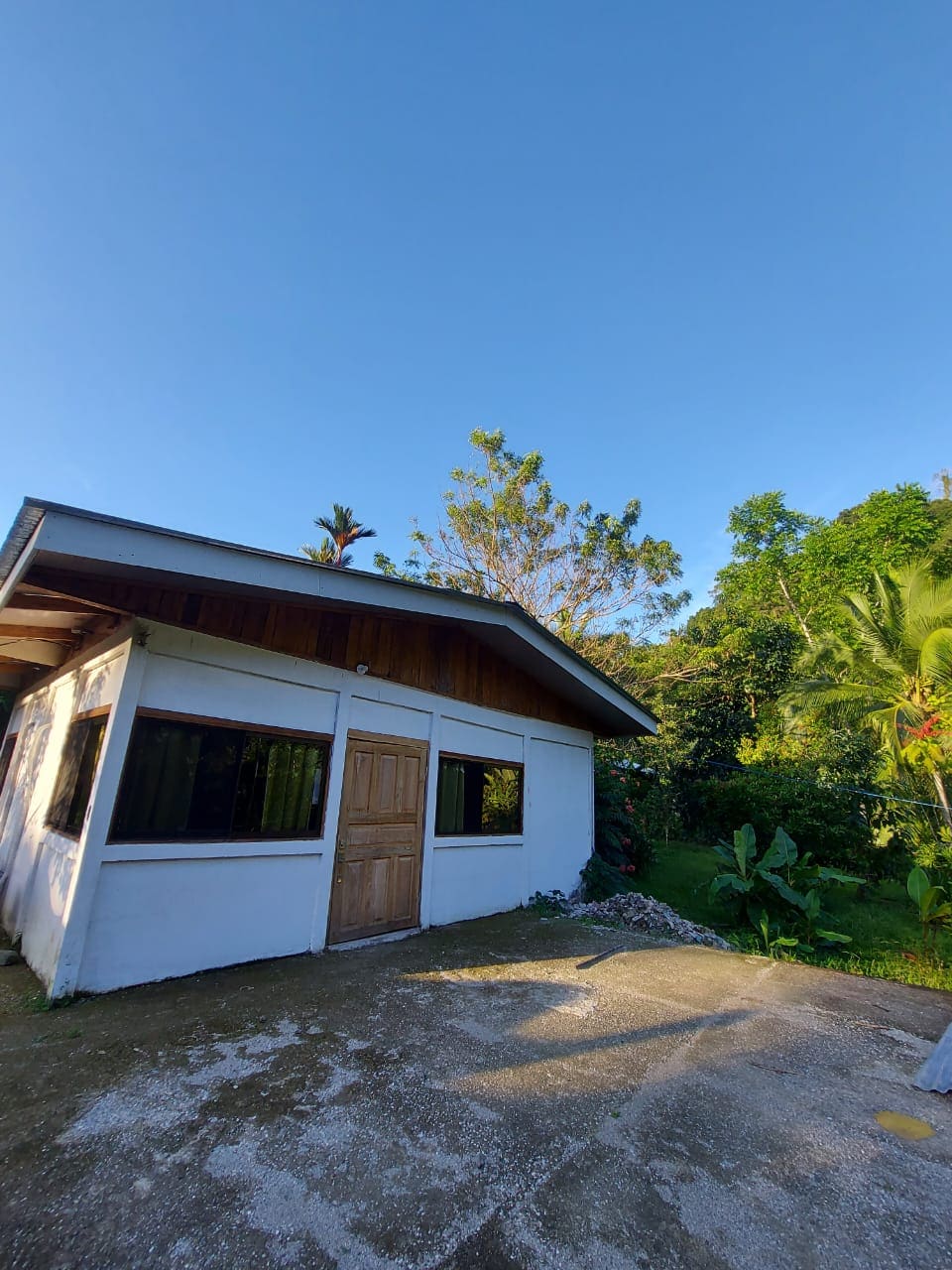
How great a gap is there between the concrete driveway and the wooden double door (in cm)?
101

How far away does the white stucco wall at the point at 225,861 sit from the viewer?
3.64 m

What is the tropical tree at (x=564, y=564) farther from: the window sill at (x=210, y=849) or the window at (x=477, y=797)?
the window sill at (x=210, y=849)

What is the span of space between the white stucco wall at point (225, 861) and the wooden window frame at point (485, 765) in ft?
0.26

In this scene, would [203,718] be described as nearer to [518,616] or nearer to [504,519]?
[518,616]

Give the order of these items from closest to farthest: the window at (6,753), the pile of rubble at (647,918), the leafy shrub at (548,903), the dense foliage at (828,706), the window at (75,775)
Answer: the window at (75,775)
the pile of rubble at (647,918)
the leafy shrub at (548,903)
the window at (6,753)
the dense foliage at (828,706)

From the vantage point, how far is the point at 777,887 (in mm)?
6676

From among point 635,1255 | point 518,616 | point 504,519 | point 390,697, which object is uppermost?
point 504,519

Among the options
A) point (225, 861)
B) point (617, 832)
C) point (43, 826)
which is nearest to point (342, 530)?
point (617, 832)

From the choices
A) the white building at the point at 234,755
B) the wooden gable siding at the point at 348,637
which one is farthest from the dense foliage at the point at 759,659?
the white building at the point at 234,755

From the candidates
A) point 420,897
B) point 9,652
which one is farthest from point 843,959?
point 9,652

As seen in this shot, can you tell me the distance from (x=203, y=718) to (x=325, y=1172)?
120 inches

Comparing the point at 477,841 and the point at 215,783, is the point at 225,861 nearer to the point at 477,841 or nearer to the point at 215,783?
the point at 215,783

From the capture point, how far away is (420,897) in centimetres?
564

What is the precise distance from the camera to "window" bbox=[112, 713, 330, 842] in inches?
153
